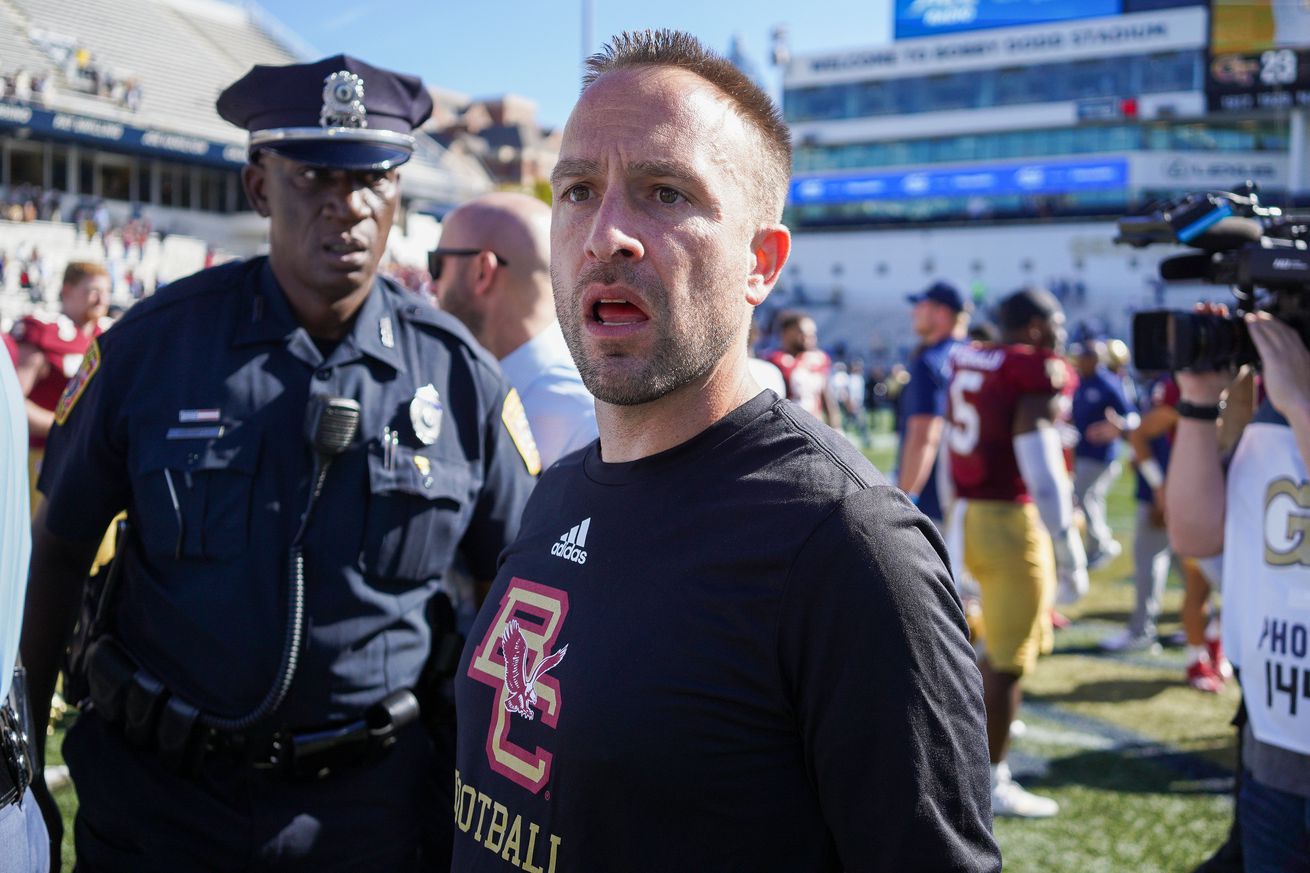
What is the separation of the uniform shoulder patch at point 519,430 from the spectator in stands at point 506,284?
1.45 ft

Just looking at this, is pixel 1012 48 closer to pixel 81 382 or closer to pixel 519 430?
pixel 519 430

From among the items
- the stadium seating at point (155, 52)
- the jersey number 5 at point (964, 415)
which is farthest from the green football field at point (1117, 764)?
the stadium seating at point (155, 52)

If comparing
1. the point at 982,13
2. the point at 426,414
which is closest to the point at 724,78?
the point at 426,414

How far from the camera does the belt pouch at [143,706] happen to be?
2086 mm

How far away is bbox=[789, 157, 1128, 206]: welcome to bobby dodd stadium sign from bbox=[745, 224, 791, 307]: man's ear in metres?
55.5

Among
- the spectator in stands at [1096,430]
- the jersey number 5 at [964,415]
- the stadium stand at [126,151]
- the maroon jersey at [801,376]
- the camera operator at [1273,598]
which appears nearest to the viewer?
the camera operator at [1273,598]

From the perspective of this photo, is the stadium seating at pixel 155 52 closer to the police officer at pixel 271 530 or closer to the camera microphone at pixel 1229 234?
the police officer at pixel 271 530

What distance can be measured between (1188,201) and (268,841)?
8.05ft

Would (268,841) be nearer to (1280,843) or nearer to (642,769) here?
(642,769)

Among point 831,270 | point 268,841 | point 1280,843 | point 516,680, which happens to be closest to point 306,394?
point 268,841

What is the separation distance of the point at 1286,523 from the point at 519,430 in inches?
67.5

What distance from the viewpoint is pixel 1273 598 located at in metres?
2.31

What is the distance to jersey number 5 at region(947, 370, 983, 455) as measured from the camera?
495 cm

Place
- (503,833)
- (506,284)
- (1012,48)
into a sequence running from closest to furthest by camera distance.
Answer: (503,833), (506,284), (1012,48)
